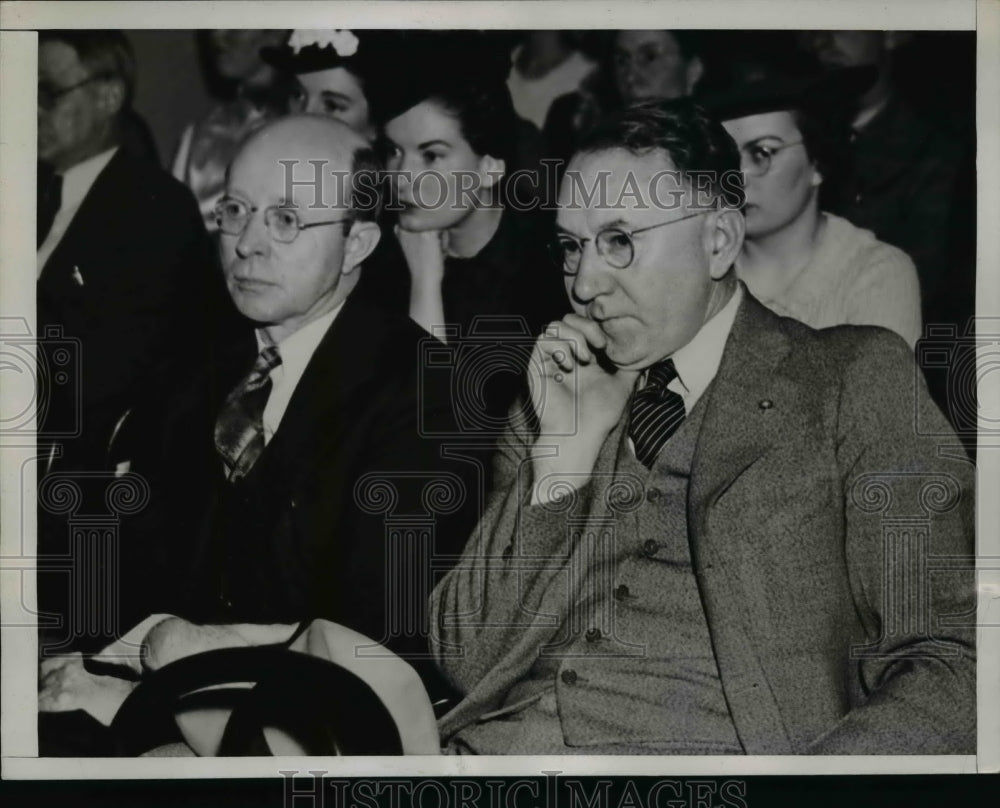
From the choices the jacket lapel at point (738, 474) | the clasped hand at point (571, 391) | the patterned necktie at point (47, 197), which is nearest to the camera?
the jacket lapel at point (738, 474)

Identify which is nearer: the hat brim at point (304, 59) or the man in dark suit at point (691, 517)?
the man in dark suit at point (691, 517)

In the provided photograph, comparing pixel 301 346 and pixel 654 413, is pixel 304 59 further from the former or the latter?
pixel 654 413

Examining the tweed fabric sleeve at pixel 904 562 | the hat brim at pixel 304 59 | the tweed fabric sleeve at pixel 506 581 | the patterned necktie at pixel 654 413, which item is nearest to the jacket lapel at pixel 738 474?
the patterned necktie at pixel 654 413

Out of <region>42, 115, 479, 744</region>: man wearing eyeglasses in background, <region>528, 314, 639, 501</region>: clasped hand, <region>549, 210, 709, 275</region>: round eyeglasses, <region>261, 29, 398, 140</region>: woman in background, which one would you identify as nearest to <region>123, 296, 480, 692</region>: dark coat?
<region>42, 115, 479, 744</region>: man wearing eyeglasses in background

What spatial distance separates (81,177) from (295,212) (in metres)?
0.74

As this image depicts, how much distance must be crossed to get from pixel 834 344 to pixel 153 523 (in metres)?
2.31

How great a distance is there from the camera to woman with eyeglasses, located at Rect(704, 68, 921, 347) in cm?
396

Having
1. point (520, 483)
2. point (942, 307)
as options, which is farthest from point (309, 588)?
point (942, 307)

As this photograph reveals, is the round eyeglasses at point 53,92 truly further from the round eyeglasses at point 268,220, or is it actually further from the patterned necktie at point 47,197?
the round eyeglasses at point 268,220

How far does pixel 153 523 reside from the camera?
4035 mm

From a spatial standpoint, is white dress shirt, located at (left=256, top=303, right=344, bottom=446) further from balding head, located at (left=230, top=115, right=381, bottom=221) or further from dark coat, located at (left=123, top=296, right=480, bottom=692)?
balding head, located at (left=230, top=115, right=381, bottom=221)

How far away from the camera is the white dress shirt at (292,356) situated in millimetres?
4027

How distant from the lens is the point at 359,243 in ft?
13.2

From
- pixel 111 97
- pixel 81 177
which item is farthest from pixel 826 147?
pixel 81 177
